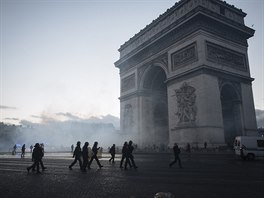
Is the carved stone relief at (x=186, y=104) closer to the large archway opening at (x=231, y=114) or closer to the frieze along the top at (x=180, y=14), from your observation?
the large archway opening at (x=231, y=114)

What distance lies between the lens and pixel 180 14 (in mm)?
27531

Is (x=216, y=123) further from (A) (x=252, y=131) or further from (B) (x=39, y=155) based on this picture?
(B) (x=39, y=155)

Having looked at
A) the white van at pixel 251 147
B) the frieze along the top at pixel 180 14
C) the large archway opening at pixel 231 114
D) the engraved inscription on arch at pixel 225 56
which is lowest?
the white van at pixel 251 147

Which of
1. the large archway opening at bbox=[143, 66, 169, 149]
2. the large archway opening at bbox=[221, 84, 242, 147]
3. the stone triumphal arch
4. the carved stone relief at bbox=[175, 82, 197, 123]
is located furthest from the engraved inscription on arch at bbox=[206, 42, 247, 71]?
the large archway opening at bbox=[143, 66, 169, 149]

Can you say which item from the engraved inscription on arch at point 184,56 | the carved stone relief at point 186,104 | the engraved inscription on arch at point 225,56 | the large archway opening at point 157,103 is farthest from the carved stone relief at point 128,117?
the engraved inscription on arch at point 225,56

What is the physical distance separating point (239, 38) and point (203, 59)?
8002mm

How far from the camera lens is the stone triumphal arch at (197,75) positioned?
77.3 feet

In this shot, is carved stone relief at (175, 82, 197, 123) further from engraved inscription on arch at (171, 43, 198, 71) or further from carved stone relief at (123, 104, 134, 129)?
carved stone relief at (123, 104, 134, 129)

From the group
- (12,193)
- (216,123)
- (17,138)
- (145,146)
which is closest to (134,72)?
(145,146)

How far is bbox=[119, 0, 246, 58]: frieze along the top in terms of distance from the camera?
2595 cm

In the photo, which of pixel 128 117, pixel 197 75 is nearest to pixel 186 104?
pixel 197 75

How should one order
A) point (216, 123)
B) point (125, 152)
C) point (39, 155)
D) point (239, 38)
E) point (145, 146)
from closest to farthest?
point (39, 155), point (125, 152), point (216, 123), point (239, 38), point (145, 146)

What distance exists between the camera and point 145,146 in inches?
1251

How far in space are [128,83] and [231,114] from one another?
→ 16353 mm
